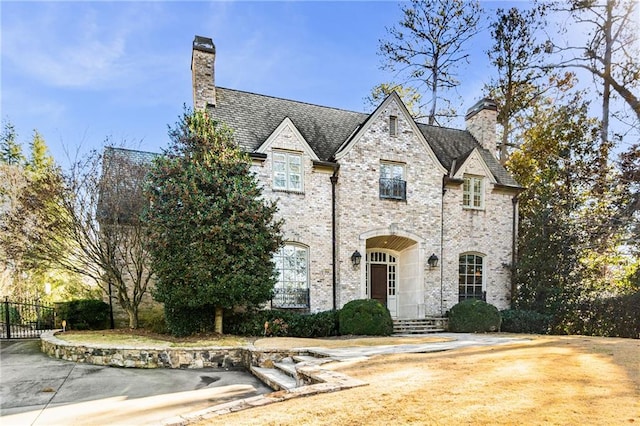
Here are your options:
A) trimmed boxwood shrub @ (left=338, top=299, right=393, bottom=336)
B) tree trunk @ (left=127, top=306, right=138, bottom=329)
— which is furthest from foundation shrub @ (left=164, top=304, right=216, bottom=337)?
trimmed boxwood shrub @ (left=338, top=299, right=393, bottom=336)

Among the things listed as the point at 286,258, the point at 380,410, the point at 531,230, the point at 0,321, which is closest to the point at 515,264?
the point at 531,230

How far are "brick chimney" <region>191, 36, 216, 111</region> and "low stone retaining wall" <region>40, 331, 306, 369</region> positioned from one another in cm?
875

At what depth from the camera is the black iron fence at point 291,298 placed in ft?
44.7

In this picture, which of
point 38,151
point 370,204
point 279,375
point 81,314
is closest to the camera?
point 279,375

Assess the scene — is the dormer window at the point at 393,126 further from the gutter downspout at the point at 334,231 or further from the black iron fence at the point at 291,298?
the black iron fence at the point at 291,298

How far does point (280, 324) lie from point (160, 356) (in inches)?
148

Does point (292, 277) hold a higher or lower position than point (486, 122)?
lower

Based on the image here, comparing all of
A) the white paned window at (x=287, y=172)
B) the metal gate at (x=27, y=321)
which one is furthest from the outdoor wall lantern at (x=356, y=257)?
the metal gate at (x=27, y=321)

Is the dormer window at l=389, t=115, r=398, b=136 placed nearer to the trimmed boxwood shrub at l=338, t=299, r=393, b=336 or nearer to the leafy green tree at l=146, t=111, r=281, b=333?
the leafy green tree at l=146, t=111, r=281, b=333

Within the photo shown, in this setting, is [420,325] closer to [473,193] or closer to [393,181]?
[393,181]

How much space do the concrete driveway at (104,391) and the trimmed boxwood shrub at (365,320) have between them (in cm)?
440

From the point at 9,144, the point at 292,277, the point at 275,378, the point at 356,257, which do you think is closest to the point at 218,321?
the point at 292,277

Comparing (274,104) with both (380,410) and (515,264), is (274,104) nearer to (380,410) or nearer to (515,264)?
(515,264)

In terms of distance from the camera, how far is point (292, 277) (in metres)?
13.9
